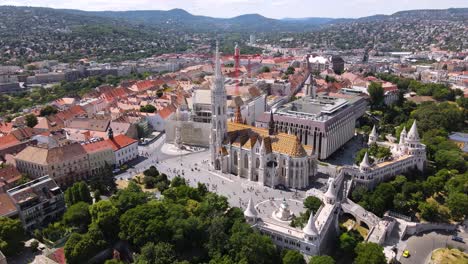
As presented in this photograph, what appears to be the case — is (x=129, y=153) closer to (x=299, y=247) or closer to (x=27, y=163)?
(x=27, y=163)

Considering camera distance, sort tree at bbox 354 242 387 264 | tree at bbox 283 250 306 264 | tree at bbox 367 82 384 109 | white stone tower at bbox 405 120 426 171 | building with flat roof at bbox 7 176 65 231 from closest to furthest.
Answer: tree at bbox 283 250 306 264
tree at bbox 354 242 387 264
building with flat roof at bbox 7 176 65 231
white stone tower at bbox 405 120 426 171
tree at bbox 367 82 384 109

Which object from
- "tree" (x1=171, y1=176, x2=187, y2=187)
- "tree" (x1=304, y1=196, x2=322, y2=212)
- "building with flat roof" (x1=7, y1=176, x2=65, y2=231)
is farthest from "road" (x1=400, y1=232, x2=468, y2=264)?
"building with flat roof" (x1=7, y1=176, x2=65, y2=231)

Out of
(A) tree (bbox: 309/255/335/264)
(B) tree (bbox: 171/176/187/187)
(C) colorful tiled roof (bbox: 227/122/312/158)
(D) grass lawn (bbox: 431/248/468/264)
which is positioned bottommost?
(D) grass lawn (bbox: 431/248/468/264)

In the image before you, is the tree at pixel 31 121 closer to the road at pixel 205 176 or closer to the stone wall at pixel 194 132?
the road at pixel 205 176

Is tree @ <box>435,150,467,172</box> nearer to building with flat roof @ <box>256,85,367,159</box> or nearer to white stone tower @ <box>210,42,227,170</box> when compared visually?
building with flat roof @ <box>256,85,367,159</box>

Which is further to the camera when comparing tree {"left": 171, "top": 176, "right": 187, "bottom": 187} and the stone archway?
the stone archway

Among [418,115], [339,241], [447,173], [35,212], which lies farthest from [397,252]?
[418,115]

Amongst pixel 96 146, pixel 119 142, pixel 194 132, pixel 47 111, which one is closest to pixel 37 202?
pixel 96 146
